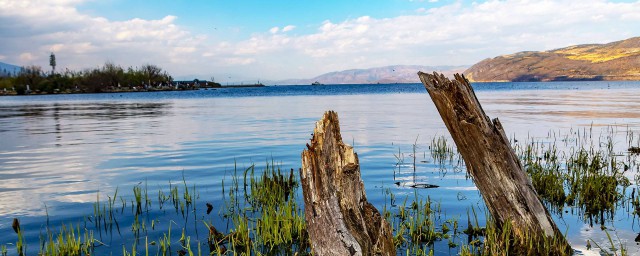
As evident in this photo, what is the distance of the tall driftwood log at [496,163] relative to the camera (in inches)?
277

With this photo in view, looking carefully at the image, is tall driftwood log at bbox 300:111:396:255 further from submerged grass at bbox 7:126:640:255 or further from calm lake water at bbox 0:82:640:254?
calm lake water at bbox 0:82:640:254

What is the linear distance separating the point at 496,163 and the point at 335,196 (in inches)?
118

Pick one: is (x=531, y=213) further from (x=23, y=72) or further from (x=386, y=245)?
(x=23, y=72)

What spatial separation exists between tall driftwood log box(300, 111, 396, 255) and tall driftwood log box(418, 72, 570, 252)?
2477 millimetres

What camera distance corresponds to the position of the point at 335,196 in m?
5.37

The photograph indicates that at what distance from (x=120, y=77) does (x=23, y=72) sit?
30.6 metres

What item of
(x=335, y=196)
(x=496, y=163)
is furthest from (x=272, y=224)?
(x=496, y=163)

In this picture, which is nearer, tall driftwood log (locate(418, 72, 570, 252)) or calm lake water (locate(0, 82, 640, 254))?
tall driftwood log (locate(418, 72, 570, 252))

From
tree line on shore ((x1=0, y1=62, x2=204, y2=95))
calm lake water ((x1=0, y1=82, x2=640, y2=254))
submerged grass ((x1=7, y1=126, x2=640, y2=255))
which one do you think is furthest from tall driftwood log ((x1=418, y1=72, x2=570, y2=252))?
tree line on shore ((x1=0, y1=62, x2=204, y2=95))

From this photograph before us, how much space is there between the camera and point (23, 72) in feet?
528

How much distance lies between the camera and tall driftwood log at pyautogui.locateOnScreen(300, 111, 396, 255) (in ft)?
17.4

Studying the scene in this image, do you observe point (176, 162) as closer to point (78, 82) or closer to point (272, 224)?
point (272, 224)

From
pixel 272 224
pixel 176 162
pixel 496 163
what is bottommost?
pixel 176 162

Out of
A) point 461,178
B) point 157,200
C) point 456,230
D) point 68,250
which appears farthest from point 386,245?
point 461,178
